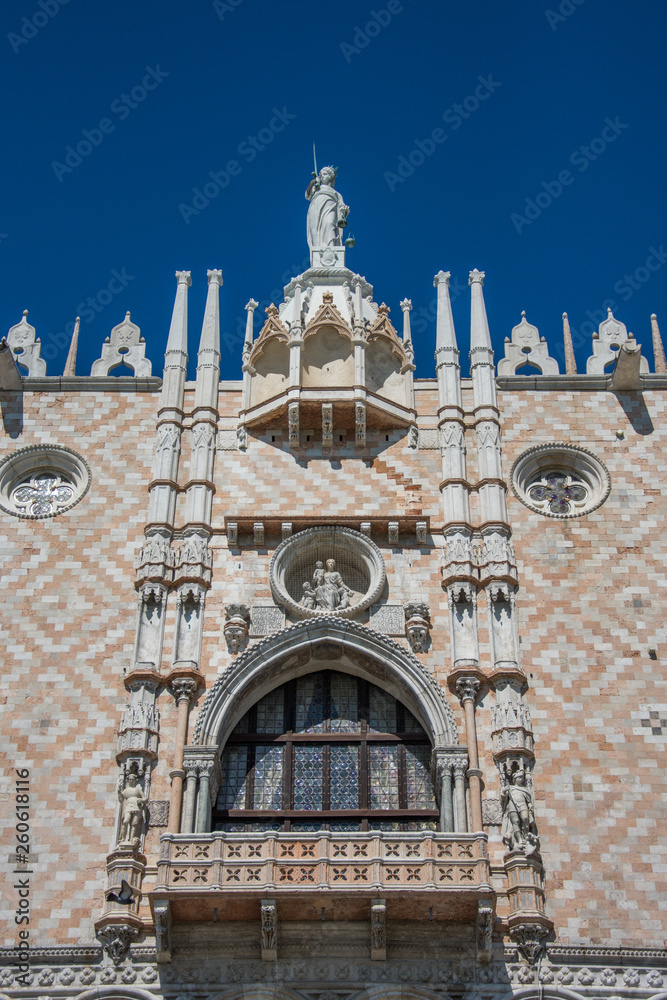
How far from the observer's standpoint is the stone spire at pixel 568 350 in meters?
27.4

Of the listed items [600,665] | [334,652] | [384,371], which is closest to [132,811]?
[334,652]

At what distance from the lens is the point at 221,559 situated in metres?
24.4

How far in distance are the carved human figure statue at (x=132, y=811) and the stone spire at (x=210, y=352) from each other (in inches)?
318

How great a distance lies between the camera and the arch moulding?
22.3 meters

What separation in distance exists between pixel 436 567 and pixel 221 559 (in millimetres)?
3868

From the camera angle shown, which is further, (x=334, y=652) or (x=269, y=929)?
(x=334, y=652)

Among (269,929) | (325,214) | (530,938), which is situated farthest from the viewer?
(325,214)

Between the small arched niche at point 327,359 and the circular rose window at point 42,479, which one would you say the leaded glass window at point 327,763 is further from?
the small arched niche at point 327,359

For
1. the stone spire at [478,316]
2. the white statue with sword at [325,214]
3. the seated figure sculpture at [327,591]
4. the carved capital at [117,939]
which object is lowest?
the carved capital at [117,939]

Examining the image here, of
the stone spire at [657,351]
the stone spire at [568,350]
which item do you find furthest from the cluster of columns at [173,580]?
the stone spire at [657,351]

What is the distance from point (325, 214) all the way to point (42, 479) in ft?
29.2

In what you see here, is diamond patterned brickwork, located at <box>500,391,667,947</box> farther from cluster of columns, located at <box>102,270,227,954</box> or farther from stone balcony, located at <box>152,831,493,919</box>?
cluster of columns, located at <box>102,270,227,954</box>

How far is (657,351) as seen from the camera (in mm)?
27766

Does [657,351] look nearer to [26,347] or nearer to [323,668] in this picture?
[323,668]
